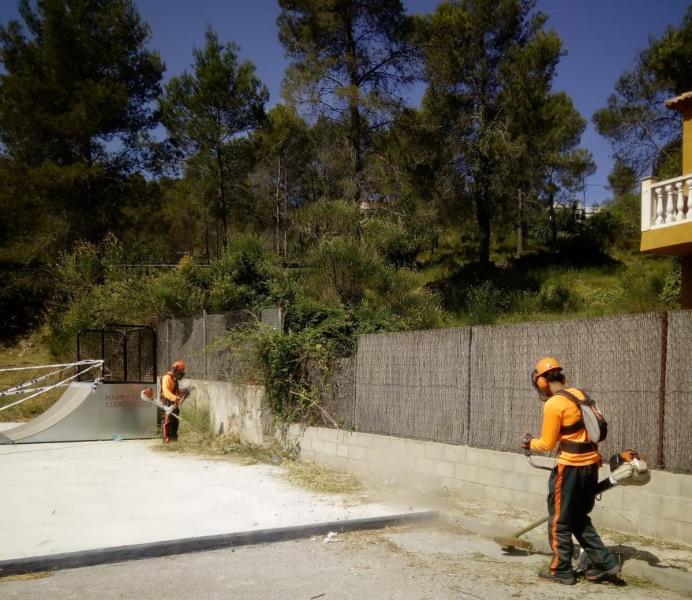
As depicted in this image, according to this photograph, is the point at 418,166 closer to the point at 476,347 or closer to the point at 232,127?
the point at 232,127

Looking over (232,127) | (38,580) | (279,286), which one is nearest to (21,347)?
(232,127)

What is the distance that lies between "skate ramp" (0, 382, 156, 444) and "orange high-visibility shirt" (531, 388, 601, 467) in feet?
36.3

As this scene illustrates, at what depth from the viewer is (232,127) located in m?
28.0

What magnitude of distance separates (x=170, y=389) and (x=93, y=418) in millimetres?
2020

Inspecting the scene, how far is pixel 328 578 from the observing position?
5.52 metres

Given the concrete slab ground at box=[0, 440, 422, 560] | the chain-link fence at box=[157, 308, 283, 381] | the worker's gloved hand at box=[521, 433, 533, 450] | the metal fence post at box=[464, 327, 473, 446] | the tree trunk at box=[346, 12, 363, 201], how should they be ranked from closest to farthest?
the worker's gloved hand at box=[521, 433, 533, 450], the concrete slab ground at box=[0, 440, 422, 560], the metal fence post at box=[464, 327, 473, 446], the chain-link fence at box=[157, 308, 283, 381], the tree trunk at box=[346, 12, 363, 201]

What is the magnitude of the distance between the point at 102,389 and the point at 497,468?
9.43m

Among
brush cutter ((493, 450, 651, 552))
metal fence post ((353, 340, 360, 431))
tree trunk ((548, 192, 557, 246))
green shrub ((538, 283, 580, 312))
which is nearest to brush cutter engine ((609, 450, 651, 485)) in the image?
brush cutter ((493, 450, 651, 552))

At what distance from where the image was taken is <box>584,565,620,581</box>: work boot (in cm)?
529

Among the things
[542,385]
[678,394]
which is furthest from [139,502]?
[678,394]

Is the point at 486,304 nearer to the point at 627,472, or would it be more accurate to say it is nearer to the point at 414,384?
the point at 414,384

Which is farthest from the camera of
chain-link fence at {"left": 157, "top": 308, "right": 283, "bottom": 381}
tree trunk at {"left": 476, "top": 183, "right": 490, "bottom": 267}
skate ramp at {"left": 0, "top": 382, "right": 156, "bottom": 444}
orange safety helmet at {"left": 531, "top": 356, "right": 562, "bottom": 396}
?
tree trunk at {"left": 476, "top": 183, "right": 490, "bottom": 267}

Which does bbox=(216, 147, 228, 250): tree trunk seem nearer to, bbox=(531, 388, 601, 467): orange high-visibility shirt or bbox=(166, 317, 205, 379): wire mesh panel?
bbox=(166, 317, 205, 379): wire mesh panel

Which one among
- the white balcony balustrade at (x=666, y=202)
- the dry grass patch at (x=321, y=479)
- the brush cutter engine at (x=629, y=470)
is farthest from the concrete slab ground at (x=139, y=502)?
the white balcony balustrade at (x=666, y=202)
